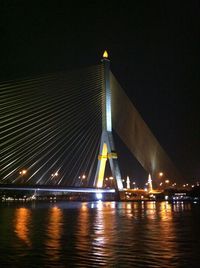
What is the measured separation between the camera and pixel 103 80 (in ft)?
145

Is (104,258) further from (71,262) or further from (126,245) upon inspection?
(126,245)

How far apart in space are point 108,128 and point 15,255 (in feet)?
117

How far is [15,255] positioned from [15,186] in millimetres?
28274

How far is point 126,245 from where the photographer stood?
11078 mm

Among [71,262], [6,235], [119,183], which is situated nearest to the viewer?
[71,262]

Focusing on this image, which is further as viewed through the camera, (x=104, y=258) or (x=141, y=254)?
(x=141, y=254)

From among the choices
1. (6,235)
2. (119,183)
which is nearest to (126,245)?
(6,235)

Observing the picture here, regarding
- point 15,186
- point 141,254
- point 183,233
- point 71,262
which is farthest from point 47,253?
point 15,186

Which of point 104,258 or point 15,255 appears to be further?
point 15,255

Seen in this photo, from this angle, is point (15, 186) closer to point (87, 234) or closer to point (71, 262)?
point (87, 234)

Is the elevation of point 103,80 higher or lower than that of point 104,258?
higher

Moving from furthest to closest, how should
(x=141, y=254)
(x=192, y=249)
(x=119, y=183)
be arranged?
(x=119, y=183)
(x=192, y=249)
(x=141, y=254)

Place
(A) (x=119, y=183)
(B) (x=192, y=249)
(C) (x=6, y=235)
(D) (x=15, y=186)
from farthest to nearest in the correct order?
(A) (x=119, y=183) → (D) (x=15, y=186) → (C) (x=6, y=235) → (B) (x=192, y=249)

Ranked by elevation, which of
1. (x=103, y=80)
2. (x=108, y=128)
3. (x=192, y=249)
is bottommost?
(x=192, y=249)
